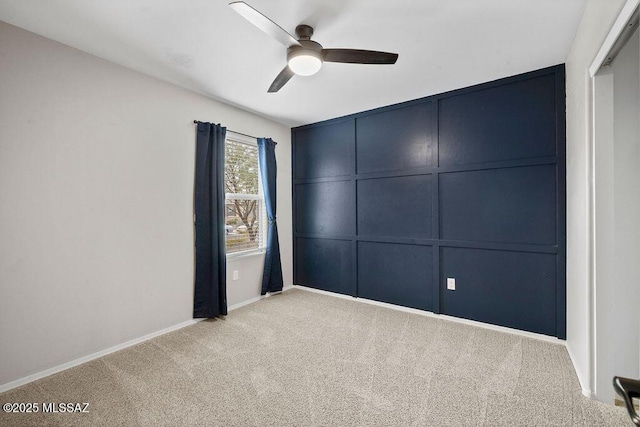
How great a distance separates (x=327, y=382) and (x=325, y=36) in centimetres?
249

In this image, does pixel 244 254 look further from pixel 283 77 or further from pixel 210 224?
pixel 283 77

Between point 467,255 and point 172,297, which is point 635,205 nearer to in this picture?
point 467,255

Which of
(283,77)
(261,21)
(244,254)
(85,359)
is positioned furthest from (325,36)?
(85,359)

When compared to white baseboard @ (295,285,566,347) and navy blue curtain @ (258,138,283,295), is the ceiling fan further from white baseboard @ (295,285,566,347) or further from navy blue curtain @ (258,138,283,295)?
white baseboard @ (295,285,566,347)

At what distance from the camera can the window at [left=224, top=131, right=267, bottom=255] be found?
11.8 feet

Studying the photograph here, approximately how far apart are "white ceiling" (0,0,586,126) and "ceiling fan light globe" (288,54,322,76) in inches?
8.8

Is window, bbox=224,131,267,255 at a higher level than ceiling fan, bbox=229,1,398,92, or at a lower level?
lower

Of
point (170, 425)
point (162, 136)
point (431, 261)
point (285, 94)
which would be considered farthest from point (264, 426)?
point (285, 94)

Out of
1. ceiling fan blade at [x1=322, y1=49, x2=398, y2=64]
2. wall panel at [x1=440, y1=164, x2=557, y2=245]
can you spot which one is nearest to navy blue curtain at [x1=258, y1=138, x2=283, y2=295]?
ceiling fan blade at [x1=322, y1=49, x2=398, y2=64]

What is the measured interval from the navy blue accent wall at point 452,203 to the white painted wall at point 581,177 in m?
0.22

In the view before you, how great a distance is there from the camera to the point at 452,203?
3141 mm

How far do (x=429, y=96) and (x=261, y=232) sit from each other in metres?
2.69

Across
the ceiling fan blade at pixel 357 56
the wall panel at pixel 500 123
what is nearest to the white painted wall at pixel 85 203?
the ceiling fan blade at pixel 357 56

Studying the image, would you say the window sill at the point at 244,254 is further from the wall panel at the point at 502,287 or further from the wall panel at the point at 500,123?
the wall panel at the point at 500,123
